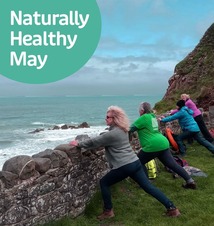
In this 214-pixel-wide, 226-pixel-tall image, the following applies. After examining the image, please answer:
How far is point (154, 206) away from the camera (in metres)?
7.90

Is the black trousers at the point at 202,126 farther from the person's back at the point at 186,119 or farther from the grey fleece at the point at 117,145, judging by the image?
the grey fleece at the point at 117,145

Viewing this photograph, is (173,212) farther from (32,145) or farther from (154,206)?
(32,145)

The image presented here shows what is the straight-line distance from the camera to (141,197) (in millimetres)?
8453

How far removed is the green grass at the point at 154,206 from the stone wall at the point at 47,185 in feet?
0.91

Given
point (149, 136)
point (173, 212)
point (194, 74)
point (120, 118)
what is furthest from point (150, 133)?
point (194, 74)

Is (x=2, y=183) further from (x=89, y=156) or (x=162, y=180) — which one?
(x=162, y=180)

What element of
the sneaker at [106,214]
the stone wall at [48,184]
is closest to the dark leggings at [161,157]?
the stone wall at [48,184]

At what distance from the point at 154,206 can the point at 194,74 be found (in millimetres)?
Answer: 23962

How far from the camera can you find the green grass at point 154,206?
276 inches

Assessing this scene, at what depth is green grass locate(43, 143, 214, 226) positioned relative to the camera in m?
7.02

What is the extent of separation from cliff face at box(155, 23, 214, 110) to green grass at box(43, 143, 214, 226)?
1586cm

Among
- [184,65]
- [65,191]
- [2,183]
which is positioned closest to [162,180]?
[65,191]

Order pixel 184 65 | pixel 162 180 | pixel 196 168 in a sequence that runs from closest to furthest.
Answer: pixel 162 180 < pixel 196 168 < pixel 184 65

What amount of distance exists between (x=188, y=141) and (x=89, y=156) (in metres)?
Result: 7.76
